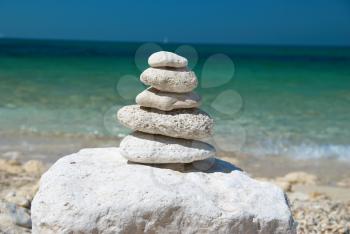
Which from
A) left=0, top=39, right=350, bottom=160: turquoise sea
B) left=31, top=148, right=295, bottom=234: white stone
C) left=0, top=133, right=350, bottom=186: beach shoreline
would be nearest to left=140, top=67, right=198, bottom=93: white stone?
left=0, top=39, right=350, bottom=160: turquoise sea

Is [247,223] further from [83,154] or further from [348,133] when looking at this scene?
[348,133]

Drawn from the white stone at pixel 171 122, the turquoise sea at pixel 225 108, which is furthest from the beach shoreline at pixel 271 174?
the white stone at pixel 171 122

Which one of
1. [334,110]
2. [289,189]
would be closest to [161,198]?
[289,189]

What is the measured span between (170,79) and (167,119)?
310 mm

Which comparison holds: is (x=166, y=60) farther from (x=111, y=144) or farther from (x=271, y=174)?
(x=111, y=144)

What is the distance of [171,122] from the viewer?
402 cm

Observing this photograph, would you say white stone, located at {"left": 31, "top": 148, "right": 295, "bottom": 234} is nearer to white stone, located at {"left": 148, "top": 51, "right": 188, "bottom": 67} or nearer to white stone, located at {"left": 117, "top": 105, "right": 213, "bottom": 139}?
white stone, located at {"left": 117, "top": 105, "right": 213, "bottom": 139}

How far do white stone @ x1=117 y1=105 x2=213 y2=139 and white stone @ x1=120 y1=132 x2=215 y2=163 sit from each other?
7 cm

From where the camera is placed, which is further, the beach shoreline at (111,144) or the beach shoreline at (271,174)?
the beach shoreline at (111,144)

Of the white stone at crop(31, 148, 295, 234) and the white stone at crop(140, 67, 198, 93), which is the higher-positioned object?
the white stone at crop(140, 67, 198, 93)

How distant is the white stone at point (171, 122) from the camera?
403cm

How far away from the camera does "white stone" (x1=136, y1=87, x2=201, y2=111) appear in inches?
160

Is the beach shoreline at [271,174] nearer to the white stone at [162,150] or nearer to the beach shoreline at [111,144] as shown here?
the beach shoreline at [111,144]

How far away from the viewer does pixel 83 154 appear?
4.44 m
